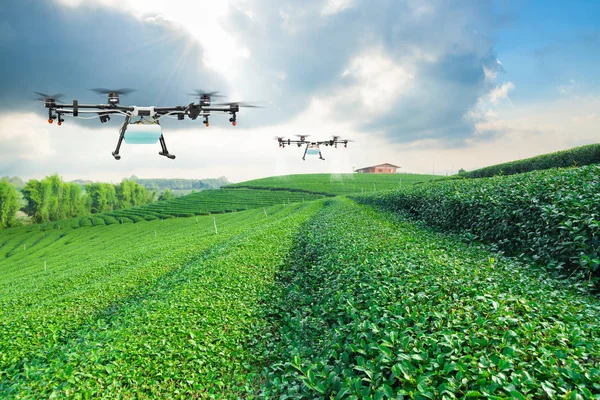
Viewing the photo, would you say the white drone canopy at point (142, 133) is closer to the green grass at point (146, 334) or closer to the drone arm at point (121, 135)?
the drone arm at point (121, 135)

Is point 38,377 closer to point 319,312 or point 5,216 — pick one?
point 319,312

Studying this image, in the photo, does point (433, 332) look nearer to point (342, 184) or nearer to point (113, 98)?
point (113, 98)

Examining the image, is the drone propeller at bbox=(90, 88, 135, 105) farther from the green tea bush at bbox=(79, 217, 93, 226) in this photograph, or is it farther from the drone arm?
the green tea bush at bbox=(79, 217, 93, 226)

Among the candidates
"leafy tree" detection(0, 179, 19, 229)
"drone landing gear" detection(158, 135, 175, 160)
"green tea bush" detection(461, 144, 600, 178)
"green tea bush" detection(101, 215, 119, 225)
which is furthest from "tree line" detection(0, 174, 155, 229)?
"green tea bush" detection(461, 144, 600, 178)

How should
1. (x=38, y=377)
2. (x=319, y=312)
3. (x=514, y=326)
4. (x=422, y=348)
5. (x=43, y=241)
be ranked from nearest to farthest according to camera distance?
(x=422, y=348), (x=514, y=326), (x=38, y=377), (x=319, y=312), (x=43, y=241)

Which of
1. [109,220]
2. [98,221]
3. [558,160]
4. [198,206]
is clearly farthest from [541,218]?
[98,221]

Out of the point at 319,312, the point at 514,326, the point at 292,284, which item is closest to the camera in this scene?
the point at 514,326

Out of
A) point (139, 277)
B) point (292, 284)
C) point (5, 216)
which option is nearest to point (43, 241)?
point (5, 216)

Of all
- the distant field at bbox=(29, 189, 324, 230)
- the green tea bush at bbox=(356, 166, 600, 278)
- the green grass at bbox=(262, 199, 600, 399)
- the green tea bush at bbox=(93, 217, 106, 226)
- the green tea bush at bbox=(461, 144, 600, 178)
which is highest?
the green tea bush at bbox=(461, 144, 600, 178)
